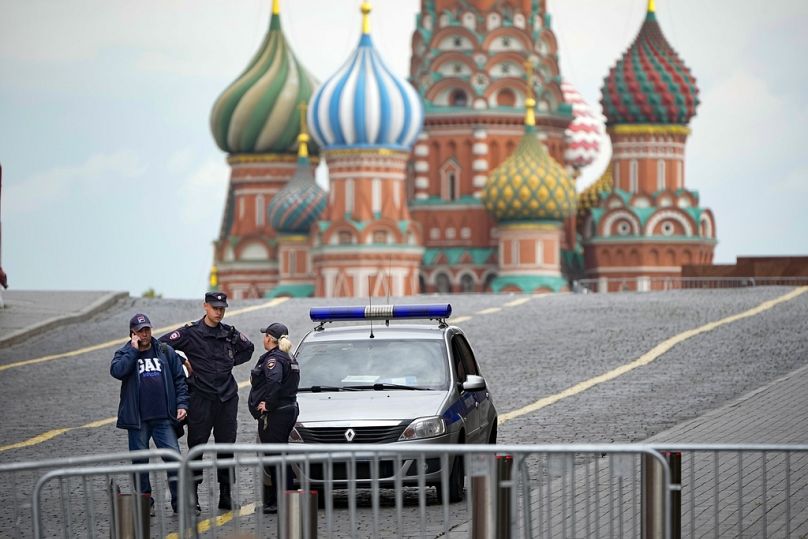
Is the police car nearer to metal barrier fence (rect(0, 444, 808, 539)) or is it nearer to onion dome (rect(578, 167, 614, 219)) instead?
metal barrier fence (rect(0, 444, 808, 539))

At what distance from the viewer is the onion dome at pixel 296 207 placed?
105 m

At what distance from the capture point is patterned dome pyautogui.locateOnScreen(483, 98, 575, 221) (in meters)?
98.6

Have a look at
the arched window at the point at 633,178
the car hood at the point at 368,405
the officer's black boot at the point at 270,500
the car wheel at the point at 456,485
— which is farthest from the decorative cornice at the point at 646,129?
the officer's black boot at the point at 270,500

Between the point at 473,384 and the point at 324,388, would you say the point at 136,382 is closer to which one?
the point at 324,388

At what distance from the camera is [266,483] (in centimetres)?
1234

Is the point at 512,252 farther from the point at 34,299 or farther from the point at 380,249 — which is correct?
the point at 34,299

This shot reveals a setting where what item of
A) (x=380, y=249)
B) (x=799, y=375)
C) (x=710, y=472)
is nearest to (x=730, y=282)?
(x=799, y=375)

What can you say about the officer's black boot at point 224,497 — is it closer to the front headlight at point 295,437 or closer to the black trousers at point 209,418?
the black trousers at point 209,418

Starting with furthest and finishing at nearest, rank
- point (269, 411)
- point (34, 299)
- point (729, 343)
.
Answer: point (34, 299) → point (729, 343) → point (269, 411)

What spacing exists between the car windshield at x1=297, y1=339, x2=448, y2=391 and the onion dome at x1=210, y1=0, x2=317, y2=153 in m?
94.6

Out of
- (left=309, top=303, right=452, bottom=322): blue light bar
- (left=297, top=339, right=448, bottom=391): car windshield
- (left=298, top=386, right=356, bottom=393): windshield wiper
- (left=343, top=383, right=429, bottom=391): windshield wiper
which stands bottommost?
(left=298, top=386, right=356, bottom=393): windshield wiper

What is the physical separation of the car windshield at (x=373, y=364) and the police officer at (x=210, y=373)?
37.2 inches

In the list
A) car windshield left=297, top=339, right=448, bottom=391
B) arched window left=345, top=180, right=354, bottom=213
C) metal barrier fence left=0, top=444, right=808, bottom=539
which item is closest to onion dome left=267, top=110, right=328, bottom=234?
arched window left=345, top=180, right=354, bottom=213

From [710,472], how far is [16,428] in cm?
889
